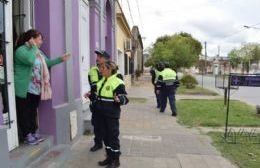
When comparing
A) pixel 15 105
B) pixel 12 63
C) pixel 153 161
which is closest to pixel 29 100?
pixel 15 105

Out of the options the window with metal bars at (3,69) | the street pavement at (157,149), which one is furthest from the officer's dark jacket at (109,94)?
the window with metal bars at (3,69)

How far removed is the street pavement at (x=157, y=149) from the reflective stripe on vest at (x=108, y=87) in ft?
3.79

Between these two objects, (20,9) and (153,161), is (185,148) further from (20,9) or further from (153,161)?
(20,9)

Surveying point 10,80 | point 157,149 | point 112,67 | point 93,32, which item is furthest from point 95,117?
point 93,32

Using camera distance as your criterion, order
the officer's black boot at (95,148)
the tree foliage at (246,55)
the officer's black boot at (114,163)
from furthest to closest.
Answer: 1. the tree foliage at (246,55)
2. the officer's black boot at (95,148)
3. the officer's black boot at (114,163)

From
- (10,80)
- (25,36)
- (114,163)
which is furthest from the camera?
(114,163)

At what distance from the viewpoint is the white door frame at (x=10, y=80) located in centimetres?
556

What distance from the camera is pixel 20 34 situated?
6.11 meters

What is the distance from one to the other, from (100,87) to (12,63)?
139cm

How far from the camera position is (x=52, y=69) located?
6949 millimetres

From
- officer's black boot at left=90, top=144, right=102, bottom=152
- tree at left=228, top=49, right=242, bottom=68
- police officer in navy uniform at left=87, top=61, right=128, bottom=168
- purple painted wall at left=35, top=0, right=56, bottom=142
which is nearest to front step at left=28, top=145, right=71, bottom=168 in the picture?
purple painted wall at left=35, top=0, right=56, bottom=142

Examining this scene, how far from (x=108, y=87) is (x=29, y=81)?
1179 millimetres

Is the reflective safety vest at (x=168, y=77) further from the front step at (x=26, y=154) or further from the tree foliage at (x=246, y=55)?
the tree foliage at (x=246, y=55)

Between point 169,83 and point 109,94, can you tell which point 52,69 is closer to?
point 109,94
